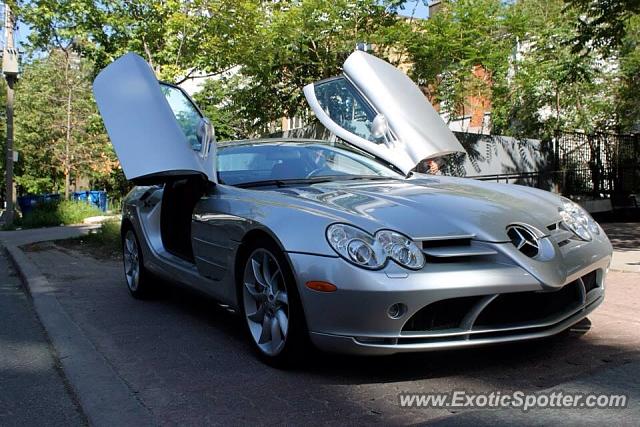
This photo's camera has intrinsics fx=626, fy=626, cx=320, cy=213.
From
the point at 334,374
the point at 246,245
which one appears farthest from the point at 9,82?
the point at 334,374

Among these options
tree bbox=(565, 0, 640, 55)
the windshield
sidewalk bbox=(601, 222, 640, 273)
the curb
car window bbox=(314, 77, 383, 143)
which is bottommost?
the curb

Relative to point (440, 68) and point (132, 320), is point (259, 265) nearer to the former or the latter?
point (132, 320)

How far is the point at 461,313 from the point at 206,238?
202 centimetres

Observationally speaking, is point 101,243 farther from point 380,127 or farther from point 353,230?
point 353,230

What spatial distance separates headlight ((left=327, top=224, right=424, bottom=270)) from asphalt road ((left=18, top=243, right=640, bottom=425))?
70 cm

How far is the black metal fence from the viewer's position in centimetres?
1358

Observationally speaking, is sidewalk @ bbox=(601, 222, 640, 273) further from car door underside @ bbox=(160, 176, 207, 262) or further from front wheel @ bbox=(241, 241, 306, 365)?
car door underside @ bbox=(160, 176, 207, 262)

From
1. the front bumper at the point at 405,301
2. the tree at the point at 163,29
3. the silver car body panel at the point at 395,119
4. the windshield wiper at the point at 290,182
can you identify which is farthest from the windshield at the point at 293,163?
the tree at the point at 163,29

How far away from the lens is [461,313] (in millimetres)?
3271

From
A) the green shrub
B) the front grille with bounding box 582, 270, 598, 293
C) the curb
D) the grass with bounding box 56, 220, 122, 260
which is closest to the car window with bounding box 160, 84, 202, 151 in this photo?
the curb

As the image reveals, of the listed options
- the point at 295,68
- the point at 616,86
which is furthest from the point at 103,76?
the point at 616,86

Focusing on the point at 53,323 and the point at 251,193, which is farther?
the point at 53,323

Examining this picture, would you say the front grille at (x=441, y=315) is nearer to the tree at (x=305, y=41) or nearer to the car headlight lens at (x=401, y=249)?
the car headlight lens at (x=401, y=249)

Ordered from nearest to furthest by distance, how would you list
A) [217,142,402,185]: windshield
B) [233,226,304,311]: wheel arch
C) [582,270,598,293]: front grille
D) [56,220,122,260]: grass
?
[233,226,304,311]: wheel arch → [582,270,598,293]: front grille → [217,142,402,185]: windshield → [56,220,122,260]: grass
